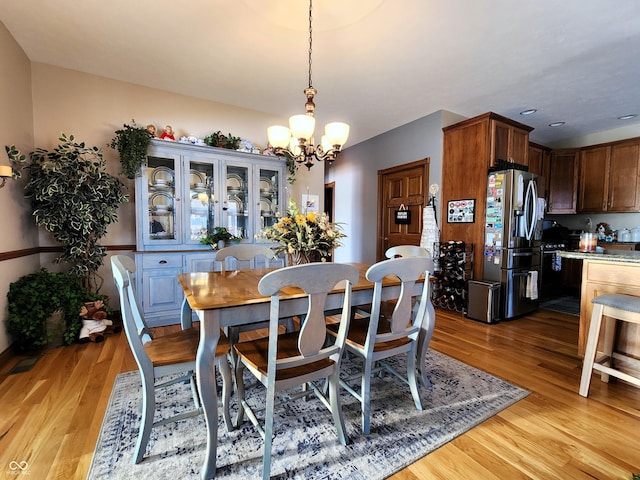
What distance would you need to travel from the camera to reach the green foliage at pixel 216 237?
10.9ft

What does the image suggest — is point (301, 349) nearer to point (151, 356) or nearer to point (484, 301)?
point (151, 356)

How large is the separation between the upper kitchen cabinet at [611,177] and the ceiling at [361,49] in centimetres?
92

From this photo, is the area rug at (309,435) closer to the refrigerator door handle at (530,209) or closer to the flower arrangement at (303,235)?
the flower arrangement at (303,235)

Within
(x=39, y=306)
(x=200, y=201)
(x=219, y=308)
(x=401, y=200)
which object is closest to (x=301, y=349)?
(x=219, y=308)

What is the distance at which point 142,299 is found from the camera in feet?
9.90

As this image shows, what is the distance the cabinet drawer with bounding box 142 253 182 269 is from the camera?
302 centimetres

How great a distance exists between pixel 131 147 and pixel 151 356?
93.1 inches

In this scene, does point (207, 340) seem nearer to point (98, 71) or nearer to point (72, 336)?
point (72, 336)

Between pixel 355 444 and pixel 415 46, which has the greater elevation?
pixel 415 46

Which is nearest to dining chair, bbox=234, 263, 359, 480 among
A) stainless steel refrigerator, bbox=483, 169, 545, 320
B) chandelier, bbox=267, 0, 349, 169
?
chandelier, bbox=267, 0, 349, 169

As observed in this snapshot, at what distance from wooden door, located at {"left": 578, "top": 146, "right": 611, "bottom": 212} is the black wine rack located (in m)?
2.77

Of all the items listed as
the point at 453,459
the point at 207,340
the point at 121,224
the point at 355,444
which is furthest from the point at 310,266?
the point at 121,224

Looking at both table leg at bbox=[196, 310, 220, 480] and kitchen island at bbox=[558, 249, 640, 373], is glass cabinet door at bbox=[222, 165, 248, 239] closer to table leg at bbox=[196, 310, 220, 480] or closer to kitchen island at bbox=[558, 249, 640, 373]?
table leg at bbox=[196, 310, 220, 480]

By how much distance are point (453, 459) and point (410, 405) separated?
1.39 feet
